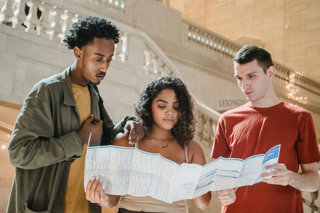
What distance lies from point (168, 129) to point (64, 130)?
711mm

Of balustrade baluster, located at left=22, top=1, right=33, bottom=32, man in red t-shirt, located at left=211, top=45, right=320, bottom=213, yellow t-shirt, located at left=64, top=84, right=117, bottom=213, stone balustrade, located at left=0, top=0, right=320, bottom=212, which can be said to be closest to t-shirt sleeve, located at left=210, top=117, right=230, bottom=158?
man in red t-shirt, located at left=211, top=45, right=320, bottom=213

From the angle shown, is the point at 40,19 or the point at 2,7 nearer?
the point at 2,7

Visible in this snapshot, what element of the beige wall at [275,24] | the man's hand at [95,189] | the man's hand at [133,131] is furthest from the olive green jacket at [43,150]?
the beige wall at [275,24]

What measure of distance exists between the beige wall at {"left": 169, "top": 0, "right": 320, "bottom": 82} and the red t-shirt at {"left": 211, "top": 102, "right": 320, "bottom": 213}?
1313cm

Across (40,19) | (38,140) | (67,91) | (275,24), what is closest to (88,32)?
(67,91)

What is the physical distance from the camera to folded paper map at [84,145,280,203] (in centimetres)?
199

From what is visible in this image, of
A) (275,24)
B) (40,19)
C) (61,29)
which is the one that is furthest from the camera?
(275,24)

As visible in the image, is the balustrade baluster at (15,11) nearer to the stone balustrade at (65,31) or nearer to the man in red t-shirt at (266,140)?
the stone balustrade at (65,31)

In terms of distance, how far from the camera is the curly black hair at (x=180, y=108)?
257cm

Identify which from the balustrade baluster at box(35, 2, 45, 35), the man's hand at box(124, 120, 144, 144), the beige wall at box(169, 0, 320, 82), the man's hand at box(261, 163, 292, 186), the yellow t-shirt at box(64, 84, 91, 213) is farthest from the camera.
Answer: the beige wall at box(169, 0, 320, 82)

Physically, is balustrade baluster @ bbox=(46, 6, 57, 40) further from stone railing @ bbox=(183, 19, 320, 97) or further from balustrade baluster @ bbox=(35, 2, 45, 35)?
stone railing @ bbox=(183, 19, 320, 97)

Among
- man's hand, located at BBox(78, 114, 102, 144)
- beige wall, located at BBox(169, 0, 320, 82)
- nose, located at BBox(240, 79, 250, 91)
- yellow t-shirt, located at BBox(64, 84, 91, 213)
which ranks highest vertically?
beige wall, located at BBox(169, 0, 320, 82)

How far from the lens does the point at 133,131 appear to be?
2.37 meters

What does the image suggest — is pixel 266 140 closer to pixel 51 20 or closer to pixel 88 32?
pixel 88 32
